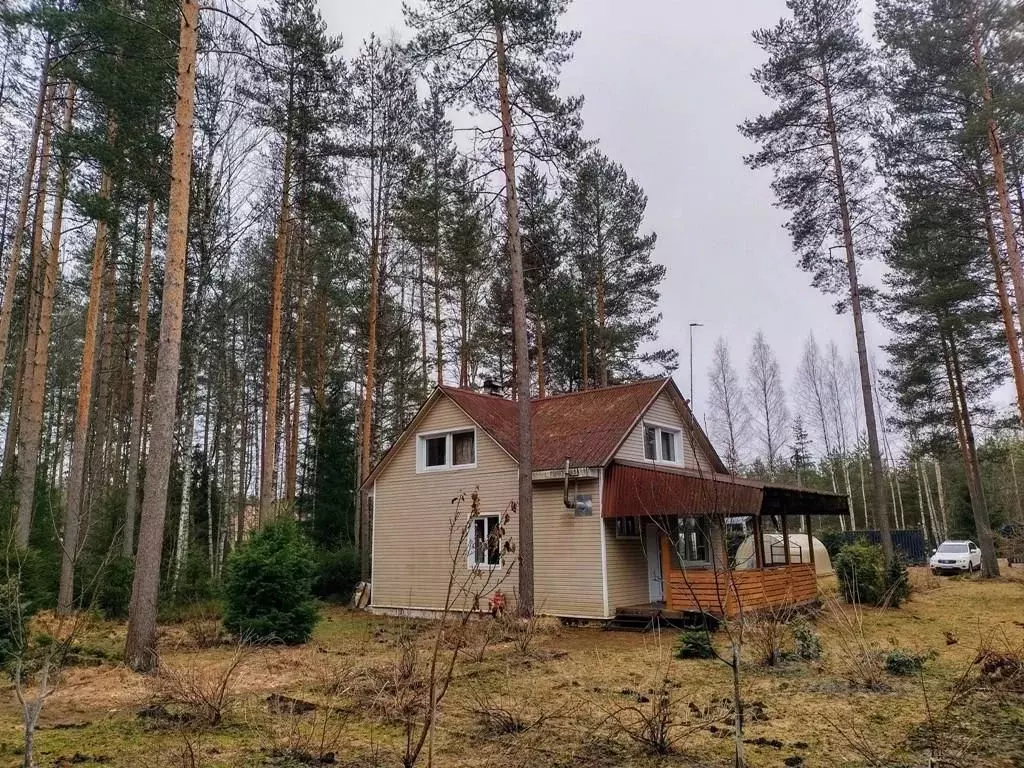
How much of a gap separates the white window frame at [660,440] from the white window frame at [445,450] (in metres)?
3.96

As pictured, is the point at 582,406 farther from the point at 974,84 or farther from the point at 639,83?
the point at 974,84

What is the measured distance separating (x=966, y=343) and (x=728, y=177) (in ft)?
30.6

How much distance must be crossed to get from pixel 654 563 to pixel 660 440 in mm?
3102

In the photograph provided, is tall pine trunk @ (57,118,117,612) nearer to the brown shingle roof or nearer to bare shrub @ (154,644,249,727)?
the brown shingle roof

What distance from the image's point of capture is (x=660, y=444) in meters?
16.1

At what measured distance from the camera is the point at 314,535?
22.2 meters

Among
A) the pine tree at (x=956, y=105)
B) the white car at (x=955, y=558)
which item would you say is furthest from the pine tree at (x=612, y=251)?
the white car at (x=955, y=558)

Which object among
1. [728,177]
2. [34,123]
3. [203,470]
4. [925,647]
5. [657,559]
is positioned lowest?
[925,647]

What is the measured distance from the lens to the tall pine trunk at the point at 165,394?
7.71 meters

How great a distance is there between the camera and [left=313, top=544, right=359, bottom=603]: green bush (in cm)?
1958

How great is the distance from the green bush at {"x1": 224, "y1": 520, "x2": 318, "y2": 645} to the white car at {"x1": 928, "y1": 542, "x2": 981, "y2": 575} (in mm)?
22392

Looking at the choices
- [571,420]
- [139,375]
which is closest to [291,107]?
[139,375]

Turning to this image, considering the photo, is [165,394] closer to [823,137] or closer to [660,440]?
[660,440]

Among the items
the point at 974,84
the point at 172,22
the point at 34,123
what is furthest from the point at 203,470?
the point at 974,84
